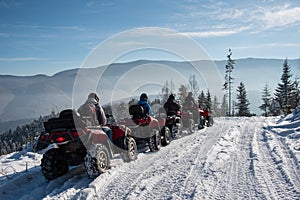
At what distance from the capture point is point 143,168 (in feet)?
21.9

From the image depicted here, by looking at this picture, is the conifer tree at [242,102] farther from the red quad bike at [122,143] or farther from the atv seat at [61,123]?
the atv seat at [61,123]

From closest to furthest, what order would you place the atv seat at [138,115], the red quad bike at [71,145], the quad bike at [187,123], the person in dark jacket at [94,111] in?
the red quad bike at [71,145]
the person in dark jacket at [94,111]
the atv seat at [138,115]
the quad bike at [187,123]

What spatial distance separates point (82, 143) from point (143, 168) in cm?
169

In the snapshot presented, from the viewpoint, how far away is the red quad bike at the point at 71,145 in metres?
5.77

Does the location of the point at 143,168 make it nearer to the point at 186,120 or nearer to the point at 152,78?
the point at 152,78

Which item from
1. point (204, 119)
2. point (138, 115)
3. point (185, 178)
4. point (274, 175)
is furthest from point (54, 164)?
point (204, 119)

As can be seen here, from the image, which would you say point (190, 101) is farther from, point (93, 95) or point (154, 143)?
point (93, 95)

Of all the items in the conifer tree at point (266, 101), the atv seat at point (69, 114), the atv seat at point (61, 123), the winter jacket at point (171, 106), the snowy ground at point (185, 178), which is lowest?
the snowy ground at point (185, 178)

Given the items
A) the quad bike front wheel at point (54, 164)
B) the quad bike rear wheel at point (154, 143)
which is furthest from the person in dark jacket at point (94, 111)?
the quad bike rear wheel at point (154, 143)

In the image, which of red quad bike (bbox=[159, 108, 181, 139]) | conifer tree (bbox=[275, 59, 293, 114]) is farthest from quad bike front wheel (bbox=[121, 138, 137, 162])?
conifer tree (bbox=[275, 59, 293, 114])

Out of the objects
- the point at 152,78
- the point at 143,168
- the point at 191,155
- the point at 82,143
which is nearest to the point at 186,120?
the point at 152,78

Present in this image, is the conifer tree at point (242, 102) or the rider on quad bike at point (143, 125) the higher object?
the conifer tree at point (242, 102)

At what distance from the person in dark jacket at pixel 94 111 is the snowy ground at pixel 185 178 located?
1.14 m

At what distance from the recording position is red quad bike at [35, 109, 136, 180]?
18.9 ft
